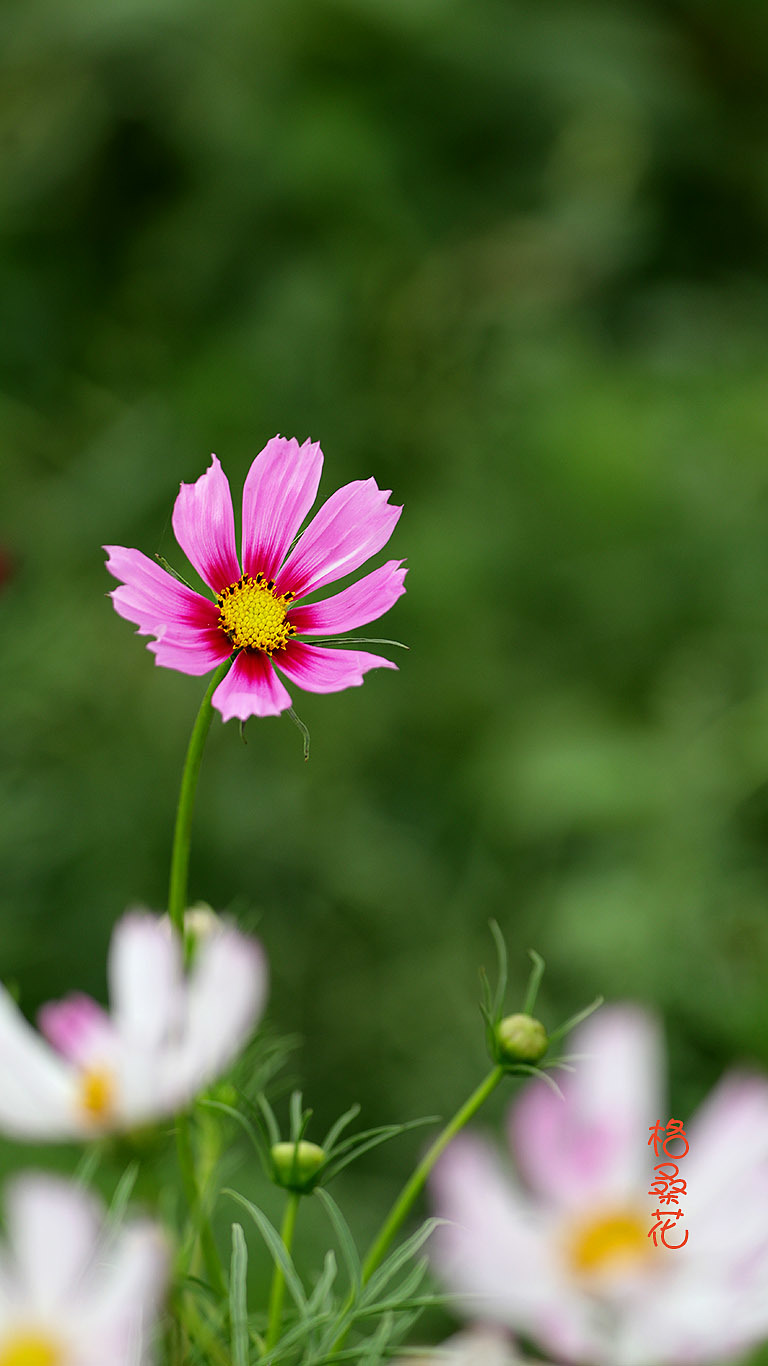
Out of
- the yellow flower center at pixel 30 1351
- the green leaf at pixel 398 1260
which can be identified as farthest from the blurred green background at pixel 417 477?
the yellow flower center at pixel 30 1351

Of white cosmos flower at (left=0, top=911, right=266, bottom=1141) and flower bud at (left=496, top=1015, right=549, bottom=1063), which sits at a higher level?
flower bud at (left=496, top=1015, right=549, bottom=1063)

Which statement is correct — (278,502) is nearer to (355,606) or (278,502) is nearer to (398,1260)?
(355,606)

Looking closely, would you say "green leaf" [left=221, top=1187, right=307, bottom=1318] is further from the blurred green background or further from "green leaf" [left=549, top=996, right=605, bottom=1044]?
the blurred green background

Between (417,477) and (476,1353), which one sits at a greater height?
(417,477)

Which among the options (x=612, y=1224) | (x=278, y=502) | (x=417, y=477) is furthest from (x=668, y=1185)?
(x=417, y=477)

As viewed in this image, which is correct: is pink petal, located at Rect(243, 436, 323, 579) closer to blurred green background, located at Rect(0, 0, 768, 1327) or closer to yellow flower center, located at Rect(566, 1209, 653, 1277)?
yellow flower center, located at Rect(566, 1209, 653, 1277)

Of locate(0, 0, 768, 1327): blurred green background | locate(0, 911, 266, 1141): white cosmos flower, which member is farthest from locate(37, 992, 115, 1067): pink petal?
locate(0, 0, 768, 1327): blurred green background

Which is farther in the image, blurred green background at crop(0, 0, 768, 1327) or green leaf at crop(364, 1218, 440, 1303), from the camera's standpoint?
blurred green background at crop(0, 0, 768, 1327)

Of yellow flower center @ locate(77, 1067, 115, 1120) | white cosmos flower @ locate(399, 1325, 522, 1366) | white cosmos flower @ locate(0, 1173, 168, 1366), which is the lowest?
white cosmos flower @ locate(0, 1173, 168, 1366)
